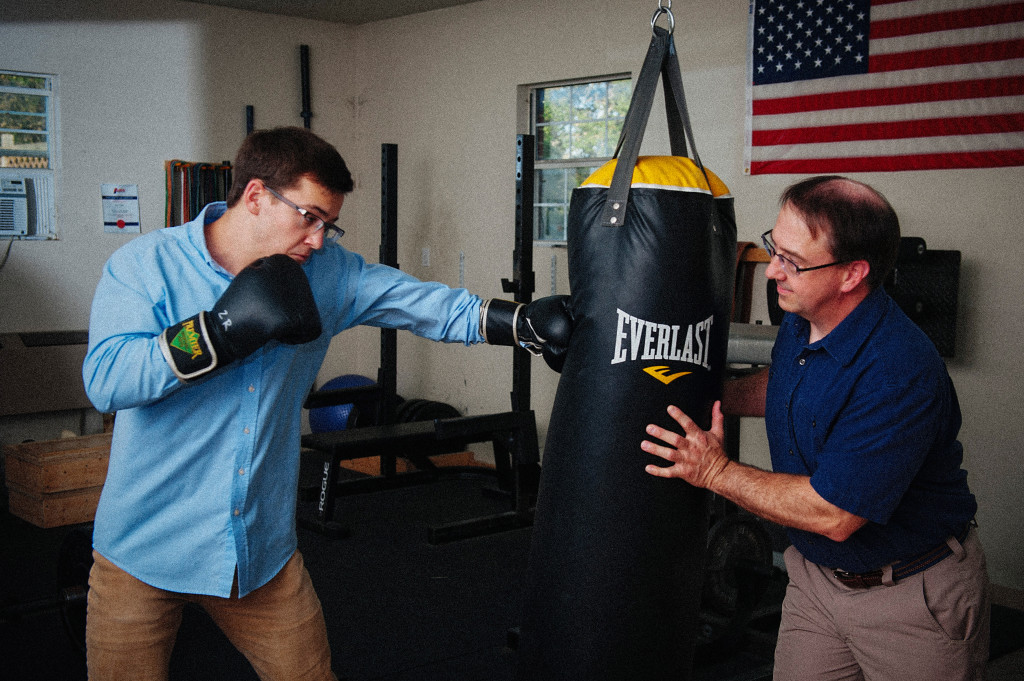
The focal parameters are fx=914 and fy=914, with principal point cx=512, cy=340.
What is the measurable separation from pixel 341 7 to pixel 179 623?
18.2 ft

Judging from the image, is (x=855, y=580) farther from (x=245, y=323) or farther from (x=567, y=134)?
(x=567, y=134)

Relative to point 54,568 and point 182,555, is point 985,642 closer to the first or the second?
point 182,555

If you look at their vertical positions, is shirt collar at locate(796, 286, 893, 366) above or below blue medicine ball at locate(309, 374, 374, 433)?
above

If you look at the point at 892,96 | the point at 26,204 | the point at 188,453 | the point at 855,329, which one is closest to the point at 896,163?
the point at 892,96

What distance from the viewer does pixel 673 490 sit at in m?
1.93

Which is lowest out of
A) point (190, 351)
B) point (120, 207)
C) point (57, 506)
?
point (57, 506)

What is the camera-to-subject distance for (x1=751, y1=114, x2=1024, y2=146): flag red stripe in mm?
4071

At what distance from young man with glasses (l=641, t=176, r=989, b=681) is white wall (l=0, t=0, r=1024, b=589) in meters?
2.76

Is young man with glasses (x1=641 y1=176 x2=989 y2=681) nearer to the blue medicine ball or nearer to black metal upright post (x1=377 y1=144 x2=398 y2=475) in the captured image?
black metal upright post (x1=377 y1=144 x2=398 y2=475)

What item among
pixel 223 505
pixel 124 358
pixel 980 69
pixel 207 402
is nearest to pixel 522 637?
pixel 223 505

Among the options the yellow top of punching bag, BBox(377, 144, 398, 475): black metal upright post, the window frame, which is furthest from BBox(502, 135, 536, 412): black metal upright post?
the yellow top of punching bag

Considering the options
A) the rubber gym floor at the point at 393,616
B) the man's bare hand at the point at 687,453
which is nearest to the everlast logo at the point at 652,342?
the man's bare hand at the point at 687,453

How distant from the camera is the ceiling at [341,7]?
20.9 ft

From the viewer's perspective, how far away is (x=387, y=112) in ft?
22.8
